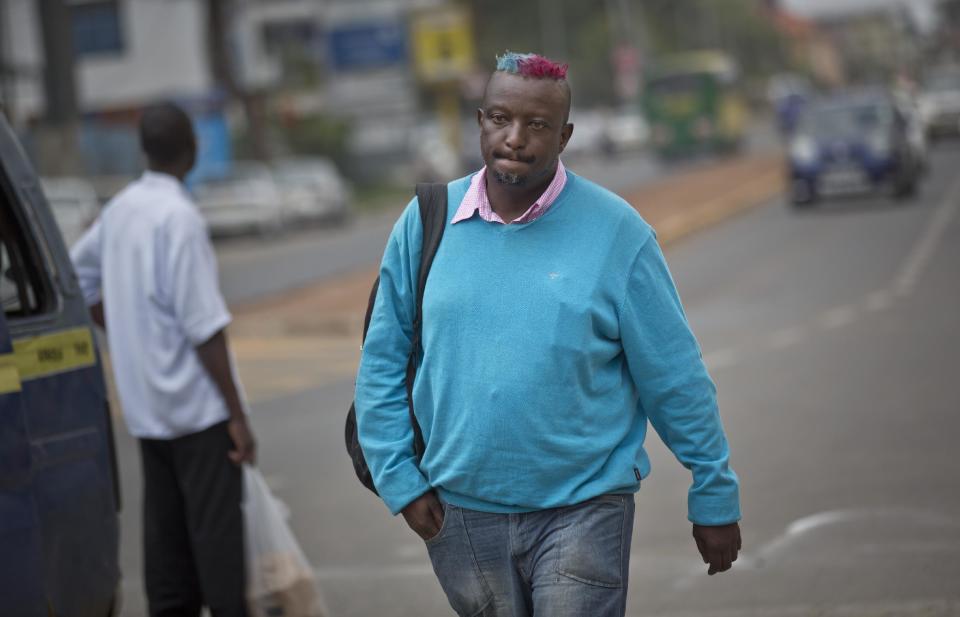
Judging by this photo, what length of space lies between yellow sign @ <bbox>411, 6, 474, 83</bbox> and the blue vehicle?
1356 inches

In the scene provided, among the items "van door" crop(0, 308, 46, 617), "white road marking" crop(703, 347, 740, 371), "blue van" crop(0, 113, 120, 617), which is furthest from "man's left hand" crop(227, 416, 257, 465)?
"white road marking" crop(703, 347, 740, 371)

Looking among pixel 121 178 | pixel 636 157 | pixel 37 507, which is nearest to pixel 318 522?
pixel 37 507

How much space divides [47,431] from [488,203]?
1557 mm

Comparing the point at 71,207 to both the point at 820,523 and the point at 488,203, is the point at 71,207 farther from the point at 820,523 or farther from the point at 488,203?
the point at 488,203

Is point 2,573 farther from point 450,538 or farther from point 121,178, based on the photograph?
point 121,178

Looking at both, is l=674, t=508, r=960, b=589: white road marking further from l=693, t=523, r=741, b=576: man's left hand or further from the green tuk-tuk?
the green tuk-tuk

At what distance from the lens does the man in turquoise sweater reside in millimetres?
3061

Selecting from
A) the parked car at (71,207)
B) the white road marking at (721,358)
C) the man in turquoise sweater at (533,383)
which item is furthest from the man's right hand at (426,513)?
the parked car at (71,207)

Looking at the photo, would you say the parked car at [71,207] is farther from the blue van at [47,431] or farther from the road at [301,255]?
the blue van at [47,431]

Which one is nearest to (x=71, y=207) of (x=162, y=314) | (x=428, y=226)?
(x=162, y=314)

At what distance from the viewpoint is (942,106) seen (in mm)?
42375

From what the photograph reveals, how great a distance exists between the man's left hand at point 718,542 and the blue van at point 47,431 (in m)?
1.67

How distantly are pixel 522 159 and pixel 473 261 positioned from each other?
0.22 metres

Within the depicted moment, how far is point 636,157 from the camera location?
204ft
